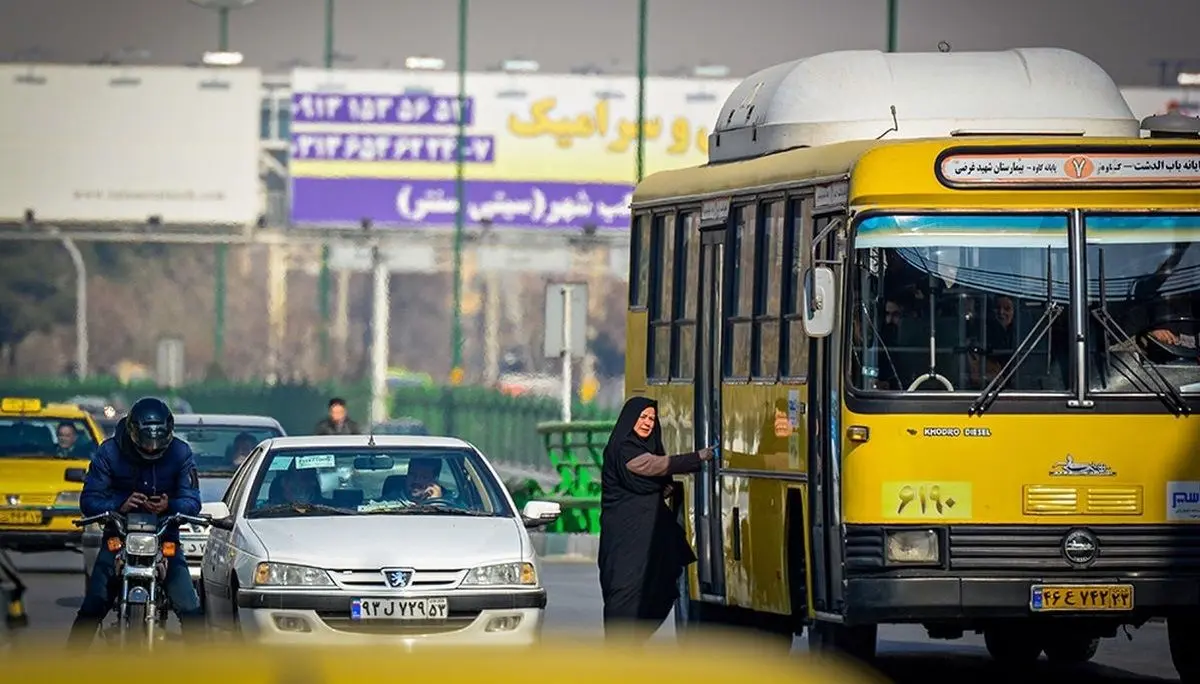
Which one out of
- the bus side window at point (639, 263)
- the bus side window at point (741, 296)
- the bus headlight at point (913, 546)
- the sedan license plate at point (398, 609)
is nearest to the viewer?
the bus headlight at point (913, 546)

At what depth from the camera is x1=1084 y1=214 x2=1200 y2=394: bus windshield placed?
14.2 meters

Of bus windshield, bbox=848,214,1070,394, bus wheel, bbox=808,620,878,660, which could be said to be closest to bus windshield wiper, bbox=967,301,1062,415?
bus windshield, bbox=848,214,1070,394

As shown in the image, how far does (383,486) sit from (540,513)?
3.24 ft

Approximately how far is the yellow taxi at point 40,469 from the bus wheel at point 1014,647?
367 inches

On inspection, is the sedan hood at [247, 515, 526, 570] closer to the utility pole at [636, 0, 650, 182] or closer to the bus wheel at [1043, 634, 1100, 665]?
the bus wheel at [1043, 634, 1100, 665]

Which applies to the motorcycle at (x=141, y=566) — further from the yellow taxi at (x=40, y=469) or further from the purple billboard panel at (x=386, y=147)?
the purple billboard panel at (x=386, y=147)

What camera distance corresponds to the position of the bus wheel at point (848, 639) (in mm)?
15109

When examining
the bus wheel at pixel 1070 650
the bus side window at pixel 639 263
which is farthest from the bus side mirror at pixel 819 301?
the bus side window at pixel 639 263

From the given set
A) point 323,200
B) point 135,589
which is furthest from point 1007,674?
point 323,200

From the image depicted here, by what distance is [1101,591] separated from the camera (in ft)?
46.2

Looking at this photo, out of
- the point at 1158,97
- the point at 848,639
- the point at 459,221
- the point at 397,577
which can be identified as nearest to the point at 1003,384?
the point at 848,639

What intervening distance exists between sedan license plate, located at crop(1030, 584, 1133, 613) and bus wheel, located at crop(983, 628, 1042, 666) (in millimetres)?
2653

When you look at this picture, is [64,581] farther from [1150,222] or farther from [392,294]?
[392,294]

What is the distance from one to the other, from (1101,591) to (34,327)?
3486 inches
